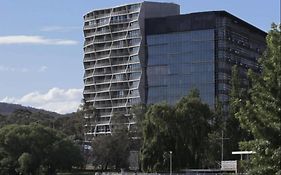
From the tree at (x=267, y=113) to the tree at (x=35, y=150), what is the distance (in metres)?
94.6

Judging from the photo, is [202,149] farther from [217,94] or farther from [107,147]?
[217,94]

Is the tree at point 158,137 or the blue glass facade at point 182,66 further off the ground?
the blue glass facade at point 182,66

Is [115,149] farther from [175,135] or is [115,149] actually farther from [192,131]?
[192,131]

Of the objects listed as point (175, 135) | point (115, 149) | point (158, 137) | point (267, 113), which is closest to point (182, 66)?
point (115, 149)

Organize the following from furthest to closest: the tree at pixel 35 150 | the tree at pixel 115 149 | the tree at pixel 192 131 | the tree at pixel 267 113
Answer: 1. the tree at pixel 115 149
2. the tree at pixel 35 150
3. the tree at pixel 192 131
4. the tree at pixel 267 113

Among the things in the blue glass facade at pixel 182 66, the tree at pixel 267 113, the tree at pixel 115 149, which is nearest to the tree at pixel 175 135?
the tree at pixel 115 149

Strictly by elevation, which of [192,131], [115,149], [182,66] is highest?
[182,66]

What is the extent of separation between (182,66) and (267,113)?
566 feet

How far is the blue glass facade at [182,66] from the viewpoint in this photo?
609 feet

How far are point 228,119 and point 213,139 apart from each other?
7679 millimetres

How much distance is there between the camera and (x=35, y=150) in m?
116

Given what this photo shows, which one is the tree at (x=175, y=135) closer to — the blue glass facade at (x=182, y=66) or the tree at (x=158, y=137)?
the tree at (x=158, y=137)

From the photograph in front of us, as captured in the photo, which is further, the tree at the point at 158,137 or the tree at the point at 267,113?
the tree at the point at 158,137

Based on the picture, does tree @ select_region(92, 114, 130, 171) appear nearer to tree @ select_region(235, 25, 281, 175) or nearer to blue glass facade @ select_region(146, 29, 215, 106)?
blue glass facade @ select_region(146, 29, 215, 106)
